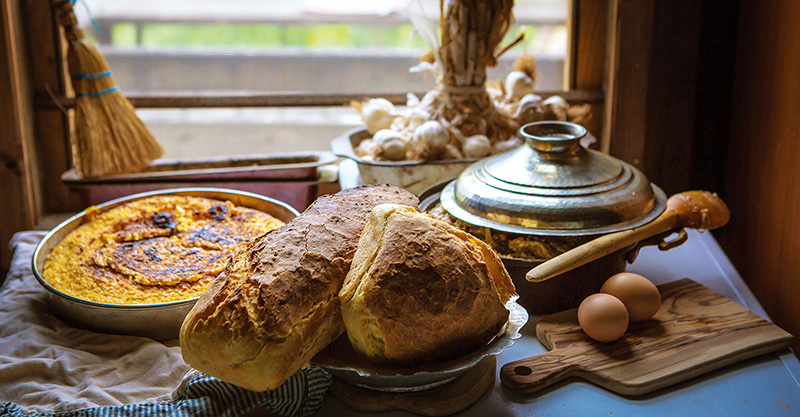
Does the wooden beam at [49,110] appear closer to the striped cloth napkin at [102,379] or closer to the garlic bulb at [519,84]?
the striped cloth napkin at [102,379]

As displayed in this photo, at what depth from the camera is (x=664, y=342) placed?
43.0 inches

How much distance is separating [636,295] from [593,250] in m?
0.11

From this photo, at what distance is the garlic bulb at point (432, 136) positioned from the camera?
63.3 inches

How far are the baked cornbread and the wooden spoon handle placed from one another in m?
0.61

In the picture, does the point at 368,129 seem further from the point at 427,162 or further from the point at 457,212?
the point at 457,212

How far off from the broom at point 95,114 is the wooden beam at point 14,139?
191mm

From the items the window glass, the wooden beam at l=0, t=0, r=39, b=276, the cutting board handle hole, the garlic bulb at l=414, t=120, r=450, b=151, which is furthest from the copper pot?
the window glass

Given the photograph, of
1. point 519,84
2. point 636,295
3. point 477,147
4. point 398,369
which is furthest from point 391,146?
point 398,369

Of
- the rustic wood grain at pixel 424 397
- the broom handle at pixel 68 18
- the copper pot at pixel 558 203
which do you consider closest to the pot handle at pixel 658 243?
the copper pot at pixel 558 203

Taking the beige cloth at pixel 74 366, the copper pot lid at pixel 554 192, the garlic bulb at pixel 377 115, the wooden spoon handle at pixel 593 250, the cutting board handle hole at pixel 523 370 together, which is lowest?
the beige cloth at pixel 74 366

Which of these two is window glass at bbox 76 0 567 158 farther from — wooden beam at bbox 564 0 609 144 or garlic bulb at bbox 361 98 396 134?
garlic bulb at bbox 361 98 396 134

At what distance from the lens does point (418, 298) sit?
88 cm

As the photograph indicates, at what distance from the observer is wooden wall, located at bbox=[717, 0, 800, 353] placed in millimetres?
1438

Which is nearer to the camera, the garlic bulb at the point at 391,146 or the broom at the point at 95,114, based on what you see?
the garlic bulb at the point at 391,146
